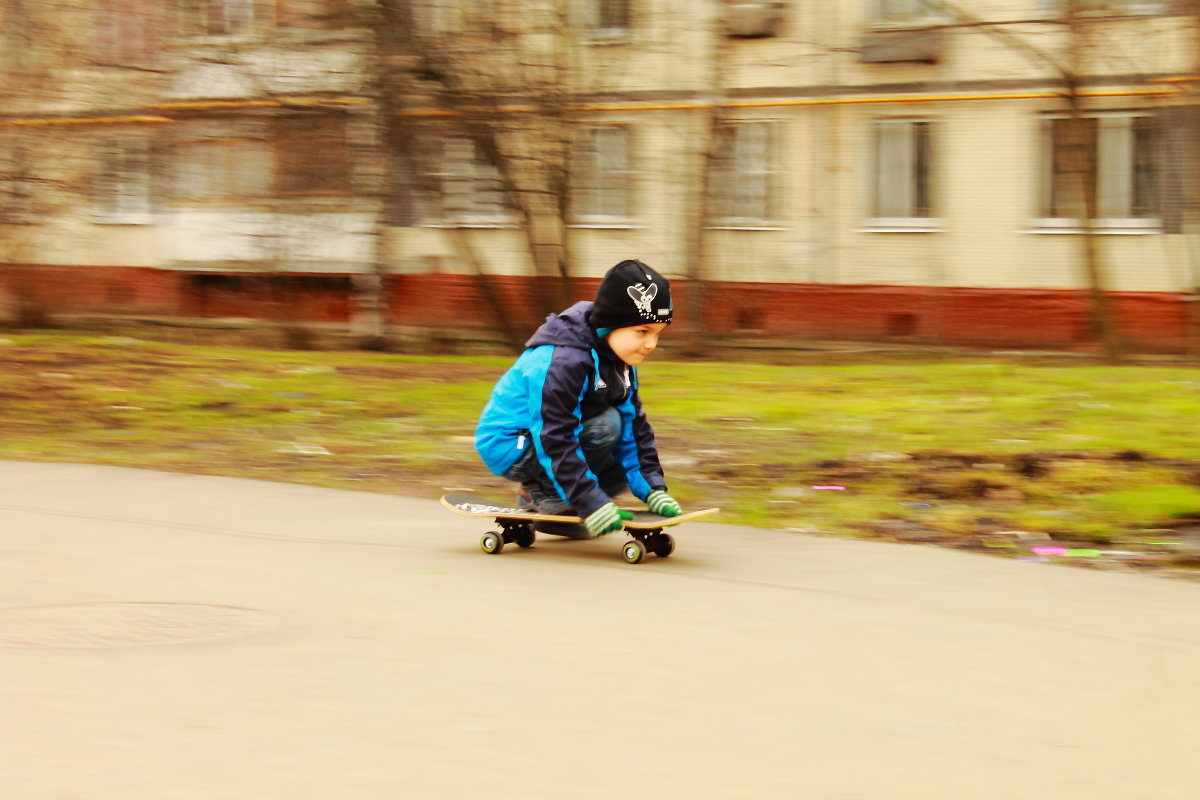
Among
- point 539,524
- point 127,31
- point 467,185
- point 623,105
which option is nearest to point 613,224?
point 623,105

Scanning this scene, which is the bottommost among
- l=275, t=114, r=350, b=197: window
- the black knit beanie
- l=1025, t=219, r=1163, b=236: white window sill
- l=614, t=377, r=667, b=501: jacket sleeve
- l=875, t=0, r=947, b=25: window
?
l=614, t=377, r=667, b=501: jacket sleeve

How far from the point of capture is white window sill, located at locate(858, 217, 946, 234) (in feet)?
81.9

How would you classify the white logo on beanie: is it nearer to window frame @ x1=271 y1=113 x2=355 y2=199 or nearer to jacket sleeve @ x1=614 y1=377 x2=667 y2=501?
jacket sleeve @ x1=614 y1=377 x2=667 y2=501

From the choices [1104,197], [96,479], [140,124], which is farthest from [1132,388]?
[140,124]

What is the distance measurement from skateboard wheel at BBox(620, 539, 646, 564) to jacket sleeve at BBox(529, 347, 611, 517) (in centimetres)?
24

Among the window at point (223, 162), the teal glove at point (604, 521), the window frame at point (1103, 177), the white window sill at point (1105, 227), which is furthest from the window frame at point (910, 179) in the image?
the teal glove at point (604, 521)

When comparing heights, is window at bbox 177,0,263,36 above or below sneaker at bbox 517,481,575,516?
above

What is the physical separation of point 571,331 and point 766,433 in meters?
4.65

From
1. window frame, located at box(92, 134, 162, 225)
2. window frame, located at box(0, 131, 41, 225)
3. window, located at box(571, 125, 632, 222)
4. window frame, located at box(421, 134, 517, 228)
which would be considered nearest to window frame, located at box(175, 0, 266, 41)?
window frame, located at box(92, 134, 162, 225)

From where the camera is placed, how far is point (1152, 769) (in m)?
3.81

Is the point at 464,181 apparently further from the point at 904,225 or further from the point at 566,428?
the point at 566,428

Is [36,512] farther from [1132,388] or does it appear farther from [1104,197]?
[1104,197]

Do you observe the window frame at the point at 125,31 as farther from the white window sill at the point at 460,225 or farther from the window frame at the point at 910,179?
the window frame at the point at 910,179

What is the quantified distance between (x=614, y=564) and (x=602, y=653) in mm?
→ 1649
